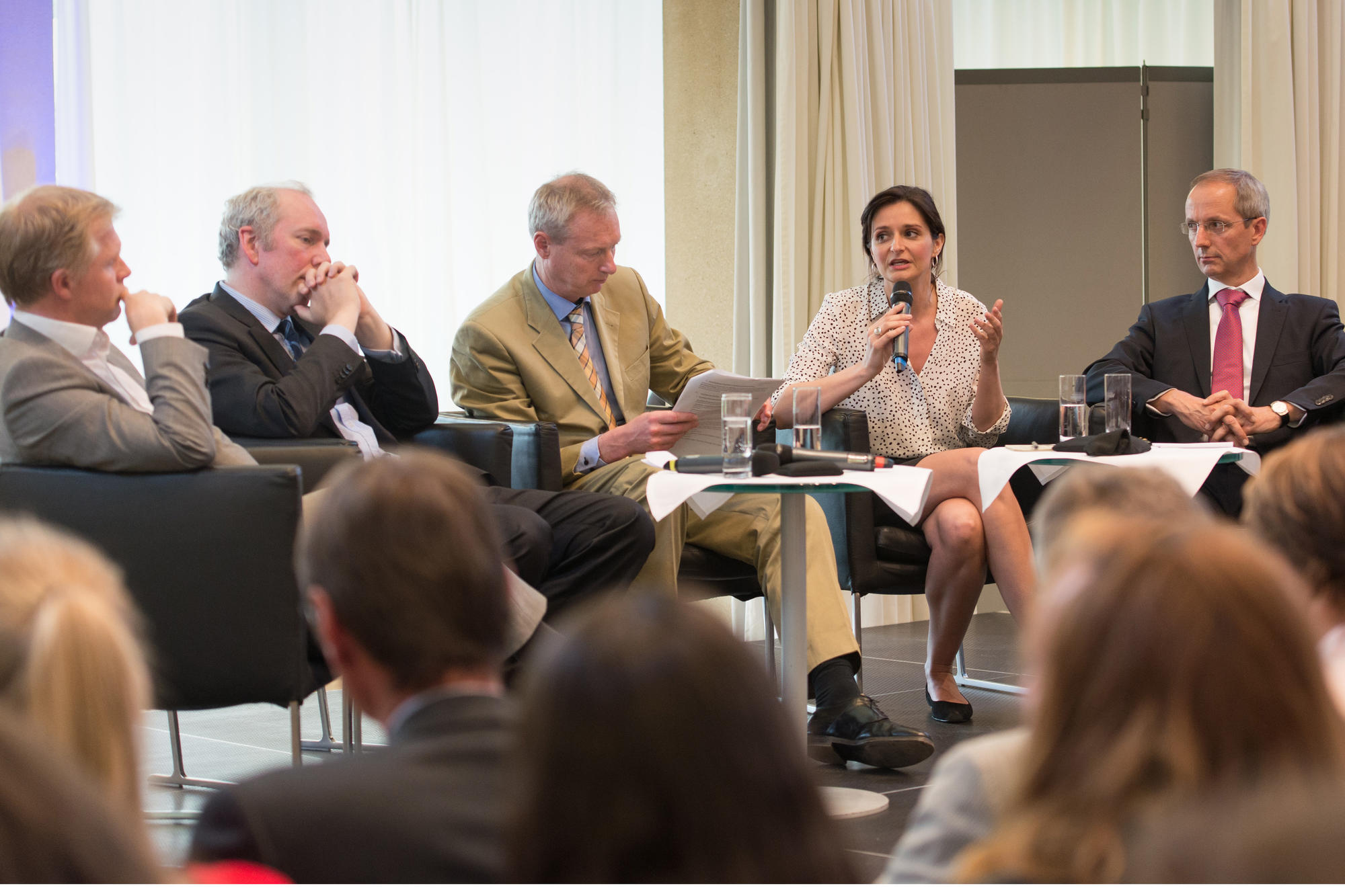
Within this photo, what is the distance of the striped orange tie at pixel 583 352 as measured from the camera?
11.5 feet

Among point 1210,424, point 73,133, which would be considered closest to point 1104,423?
point 1210,424

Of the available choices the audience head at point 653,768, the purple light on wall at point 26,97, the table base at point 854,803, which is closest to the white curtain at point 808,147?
the purple light on wall at point 26,97

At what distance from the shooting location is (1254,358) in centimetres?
374

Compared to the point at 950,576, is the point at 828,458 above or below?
above

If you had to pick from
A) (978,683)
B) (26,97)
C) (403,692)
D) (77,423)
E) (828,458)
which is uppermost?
(26,97)

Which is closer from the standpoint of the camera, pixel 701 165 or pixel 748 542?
pixel 748 542

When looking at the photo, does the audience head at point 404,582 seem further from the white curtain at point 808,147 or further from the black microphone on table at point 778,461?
the white curtain at point 808,147

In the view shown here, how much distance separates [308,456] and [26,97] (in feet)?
5.68

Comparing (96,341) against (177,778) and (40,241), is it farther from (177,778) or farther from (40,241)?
(177,778)

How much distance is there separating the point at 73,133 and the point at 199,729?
1727 millimetres

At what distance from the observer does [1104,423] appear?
307 cm

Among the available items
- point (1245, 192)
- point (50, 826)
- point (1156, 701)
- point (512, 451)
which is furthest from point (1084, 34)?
point (50, 826)

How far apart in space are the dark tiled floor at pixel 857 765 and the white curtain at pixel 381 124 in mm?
1272

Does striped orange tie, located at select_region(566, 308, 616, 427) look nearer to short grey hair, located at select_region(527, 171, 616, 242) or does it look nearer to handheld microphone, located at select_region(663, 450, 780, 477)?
short grey hair, located at select_region(527, 171, 616, 242)
